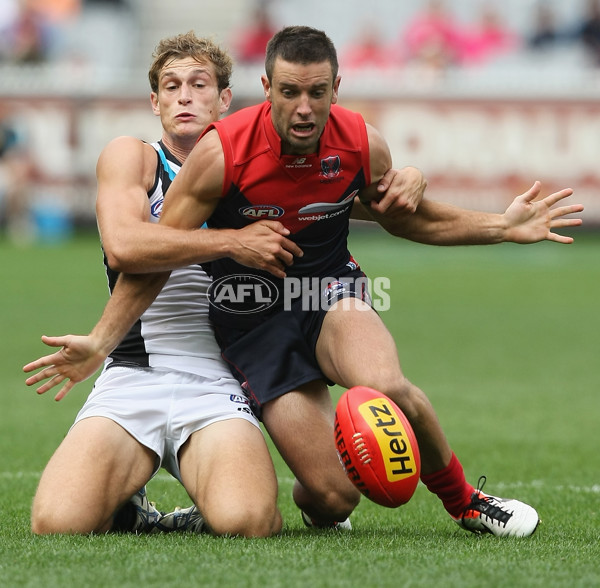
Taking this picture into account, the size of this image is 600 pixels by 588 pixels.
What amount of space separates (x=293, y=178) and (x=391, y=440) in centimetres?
120

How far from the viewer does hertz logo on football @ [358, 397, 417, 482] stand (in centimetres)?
474

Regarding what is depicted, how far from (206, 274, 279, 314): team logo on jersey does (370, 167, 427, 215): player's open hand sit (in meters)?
0.60

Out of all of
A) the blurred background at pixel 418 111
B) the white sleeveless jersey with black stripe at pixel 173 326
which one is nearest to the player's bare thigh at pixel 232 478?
the white sleeveless jersey with black stripe at pixel 173 326

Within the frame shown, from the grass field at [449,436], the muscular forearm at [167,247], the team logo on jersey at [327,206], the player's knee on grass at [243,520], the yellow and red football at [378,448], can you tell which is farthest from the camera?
the team logo on jersey at [327,206]

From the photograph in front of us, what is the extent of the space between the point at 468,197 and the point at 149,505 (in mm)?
16615

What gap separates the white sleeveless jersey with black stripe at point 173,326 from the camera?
5648 millimetres

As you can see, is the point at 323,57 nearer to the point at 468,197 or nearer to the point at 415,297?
the point at 415,297

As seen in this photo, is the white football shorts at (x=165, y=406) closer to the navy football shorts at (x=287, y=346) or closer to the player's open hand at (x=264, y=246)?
the navy football shorts at (x=287, y=346)

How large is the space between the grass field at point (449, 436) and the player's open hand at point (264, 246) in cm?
113

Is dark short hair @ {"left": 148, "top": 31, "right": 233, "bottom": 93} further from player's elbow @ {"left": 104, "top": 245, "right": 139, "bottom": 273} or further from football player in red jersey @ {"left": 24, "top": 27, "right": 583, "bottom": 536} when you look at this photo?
player's elbow @ {"left": 104, "top": 245, "right": 139, "bottom": 273}

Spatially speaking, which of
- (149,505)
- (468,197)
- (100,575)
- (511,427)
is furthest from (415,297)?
(100,575)

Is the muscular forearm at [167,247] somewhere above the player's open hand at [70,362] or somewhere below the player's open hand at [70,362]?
above

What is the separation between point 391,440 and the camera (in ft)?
15.6

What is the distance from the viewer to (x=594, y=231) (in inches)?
895
